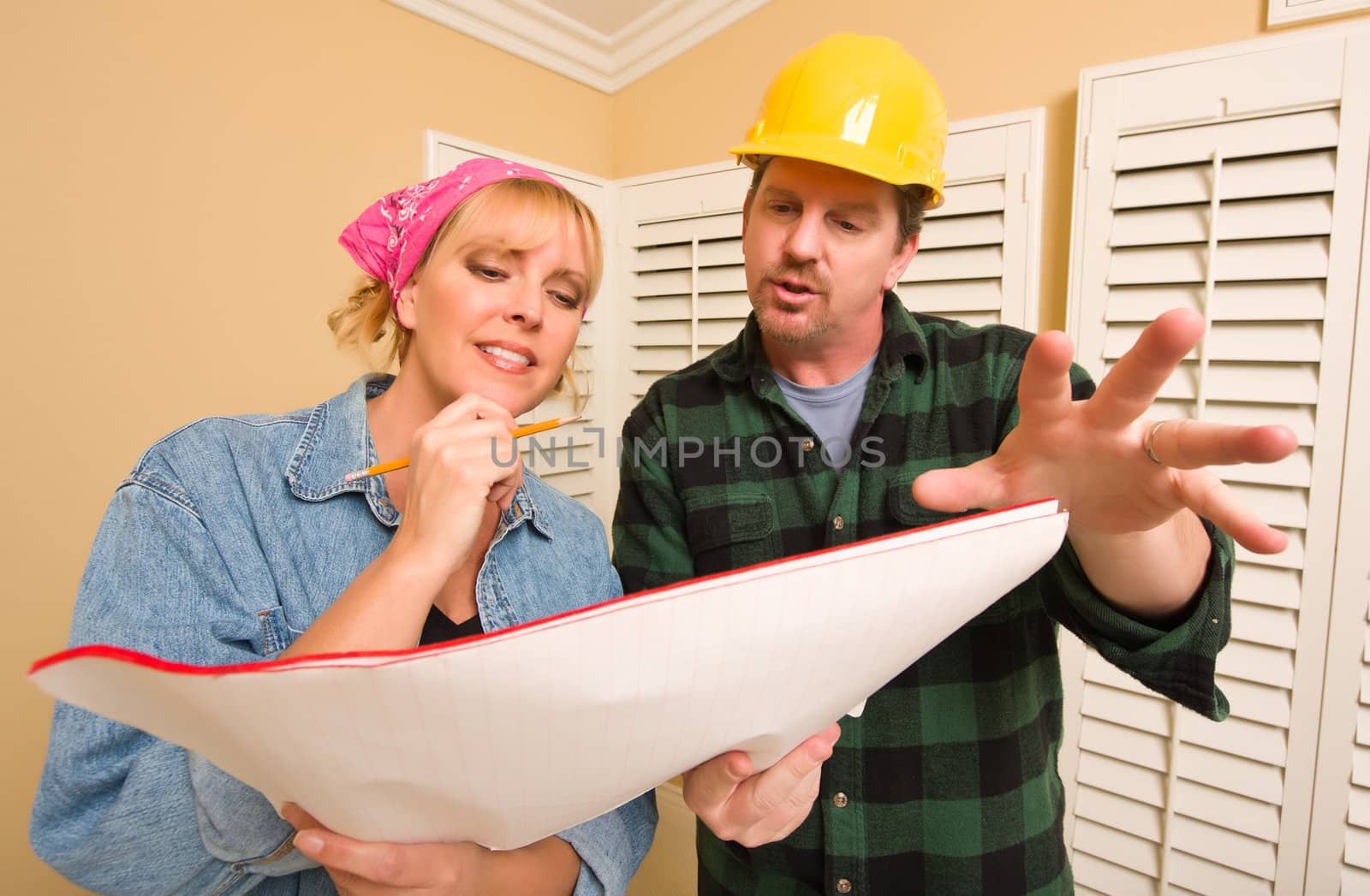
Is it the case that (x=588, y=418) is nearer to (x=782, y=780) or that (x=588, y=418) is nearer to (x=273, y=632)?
(x=273, y=632)

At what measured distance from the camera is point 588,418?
2342 mm

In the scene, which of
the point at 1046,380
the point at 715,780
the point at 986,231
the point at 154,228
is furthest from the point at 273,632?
the point at 986,231

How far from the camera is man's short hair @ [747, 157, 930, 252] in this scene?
1.06 meters

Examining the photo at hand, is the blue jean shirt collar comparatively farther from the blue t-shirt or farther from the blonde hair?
the blue t-shirt

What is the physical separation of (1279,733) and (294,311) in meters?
2.35

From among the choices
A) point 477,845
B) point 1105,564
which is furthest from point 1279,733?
point 477,845

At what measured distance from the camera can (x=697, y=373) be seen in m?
1.19

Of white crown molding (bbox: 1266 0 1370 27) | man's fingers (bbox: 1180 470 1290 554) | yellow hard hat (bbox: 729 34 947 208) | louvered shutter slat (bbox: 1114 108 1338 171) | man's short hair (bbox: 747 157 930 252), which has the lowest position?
man's fingers (bbox: 1180 470 1290 554)

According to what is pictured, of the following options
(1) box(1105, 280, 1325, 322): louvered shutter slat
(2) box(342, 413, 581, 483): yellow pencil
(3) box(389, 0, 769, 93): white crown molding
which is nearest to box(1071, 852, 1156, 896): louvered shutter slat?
(1) box(1105, 280, 1325, 322): louvered shutter slat

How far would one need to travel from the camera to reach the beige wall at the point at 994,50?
1497mm

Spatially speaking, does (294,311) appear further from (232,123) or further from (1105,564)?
(1105,564)

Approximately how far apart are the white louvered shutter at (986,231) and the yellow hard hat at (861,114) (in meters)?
0.72

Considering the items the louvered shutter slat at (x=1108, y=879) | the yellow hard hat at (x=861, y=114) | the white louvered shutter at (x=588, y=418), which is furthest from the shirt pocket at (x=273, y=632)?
the louvered shutter slat at (x=1108, y=879)

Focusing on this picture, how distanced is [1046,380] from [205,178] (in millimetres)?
1690
